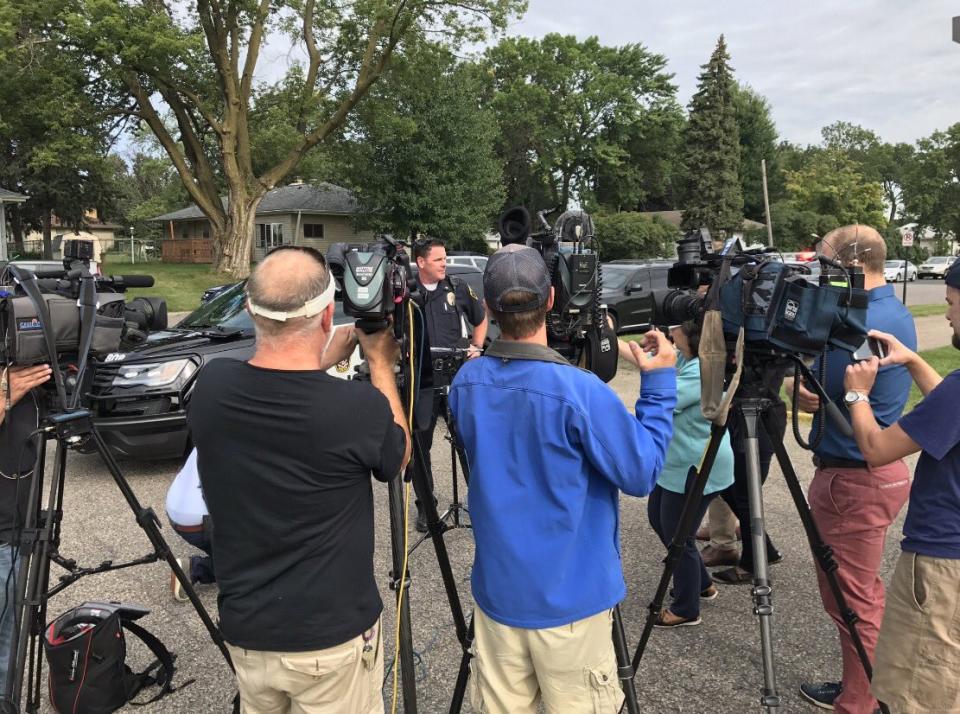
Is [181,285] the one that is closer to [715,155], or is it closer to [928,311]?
[928,311]

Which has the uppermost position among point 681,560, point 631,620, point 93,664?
point 681,560

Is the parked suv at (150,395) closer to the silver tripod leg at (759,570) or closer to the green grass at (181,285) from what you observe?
the silver tripod leg at (759,570)

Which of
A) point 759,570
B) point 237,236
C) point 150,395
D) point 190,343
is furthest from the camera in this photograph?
point 237,236

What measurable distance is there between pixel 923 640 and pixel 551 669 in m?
1.12

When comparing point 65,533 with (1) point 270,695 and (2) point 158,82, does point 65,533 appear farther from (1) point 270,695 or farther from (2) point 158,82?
(2) point 158,82

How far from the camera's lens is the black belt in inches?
102

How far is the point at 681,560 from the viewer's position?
324cm

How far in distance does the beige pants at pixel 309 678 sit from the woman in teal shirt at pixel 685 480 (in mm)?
1858

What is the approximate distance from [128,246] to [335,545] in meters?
51.8

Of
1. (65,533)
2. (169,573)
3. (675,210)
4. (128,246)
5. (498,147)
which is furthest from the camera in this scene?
(675,210)

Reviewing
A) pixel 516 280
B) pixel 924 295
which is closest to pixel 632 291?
pixel 516 280

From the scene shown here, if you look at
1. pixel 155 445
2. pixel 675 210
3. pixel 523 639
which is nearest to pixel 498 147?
pixel 675 210

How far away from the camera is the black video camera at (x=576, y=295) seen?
2215mm

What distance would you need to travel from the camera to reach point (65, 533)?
14.7ft
